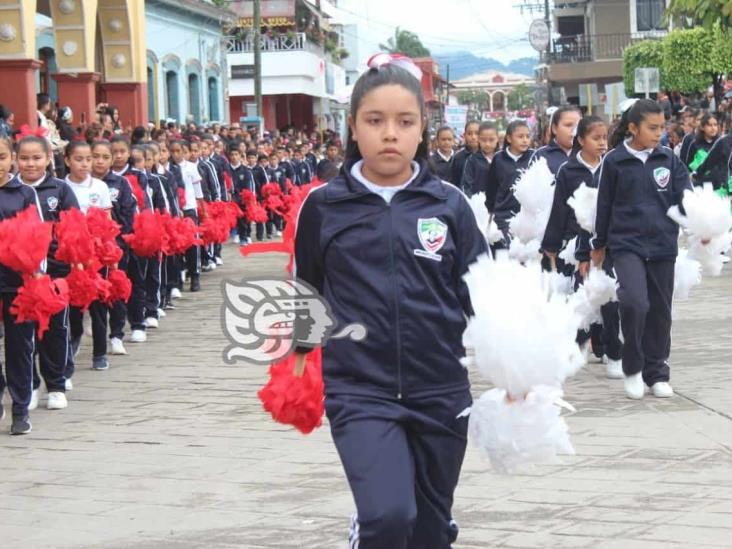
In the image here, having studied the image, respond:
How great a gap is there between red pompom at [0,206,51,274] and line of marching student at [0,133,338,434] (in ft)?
0.81

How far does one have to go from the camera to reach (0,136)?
8.36 metres

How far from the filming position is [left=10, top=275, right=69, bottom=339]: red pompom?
27.4 ft

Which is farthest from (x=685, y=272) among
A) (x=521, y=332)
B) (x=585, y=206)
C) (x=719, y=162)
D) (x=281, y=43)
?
(x=281, y=43)

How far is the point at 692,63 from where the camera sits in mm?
41281

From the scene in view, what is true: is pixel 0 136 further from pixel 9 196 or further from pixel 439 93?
pixel 439 93

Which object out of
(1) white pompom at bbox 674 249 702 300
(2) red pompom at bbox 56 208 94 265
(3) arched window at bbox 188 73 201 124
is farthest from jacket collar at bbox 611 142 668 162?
(3) arched window at bbox 188 73 201 124

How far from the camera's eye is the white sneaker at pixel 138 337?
13.0 m

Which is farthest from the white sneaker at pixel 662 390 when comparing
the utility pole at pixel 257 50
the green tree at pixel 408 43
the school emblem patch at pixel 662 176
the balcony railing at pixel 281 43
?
the green tree at pixel 408 43

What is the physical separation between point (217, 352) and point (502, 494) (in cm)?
605

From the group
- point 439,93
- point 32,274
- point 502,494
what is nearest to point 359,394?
point 502,494

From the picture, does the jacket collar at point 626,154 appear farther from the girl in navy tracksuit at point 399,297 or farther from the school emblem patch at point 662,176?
the girl in navy tracksuit at point 399,297

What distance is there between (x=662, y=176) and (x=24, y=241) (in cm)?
400

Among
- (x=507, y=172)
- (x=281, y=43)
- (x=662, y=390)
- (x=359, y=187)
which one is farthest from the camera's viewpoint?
(x=281, y=43)

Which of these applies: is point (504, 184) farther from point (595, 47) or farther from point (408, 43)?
point (408, 43)
